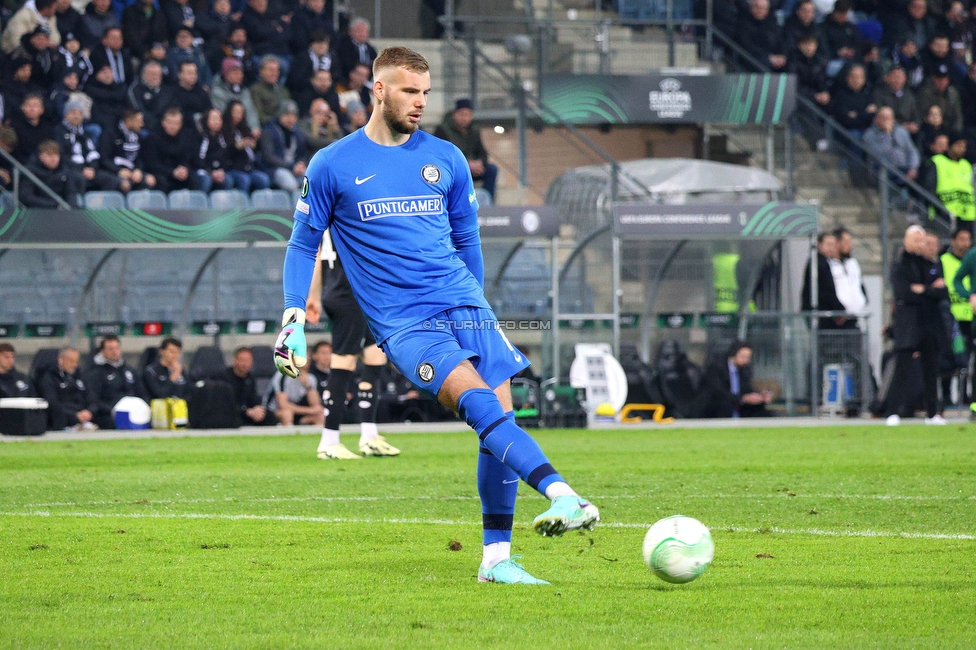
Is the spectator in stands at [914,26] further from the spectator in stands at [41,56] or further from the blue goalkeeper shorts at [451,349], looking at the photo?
the blue goalkeeper shorts at [451,349]

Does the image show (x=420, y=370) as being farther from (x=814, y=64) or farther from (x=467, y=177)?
(x=814, y=64)

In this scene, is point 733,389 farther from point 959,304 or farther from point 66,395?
point 66,395

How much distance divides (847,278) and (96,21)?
10.4m

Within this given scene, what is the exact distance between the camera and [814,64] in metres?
24.2

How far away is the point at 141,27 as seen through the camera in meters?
20.1

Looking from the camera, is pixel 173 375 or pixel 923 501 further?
pixel 173 375

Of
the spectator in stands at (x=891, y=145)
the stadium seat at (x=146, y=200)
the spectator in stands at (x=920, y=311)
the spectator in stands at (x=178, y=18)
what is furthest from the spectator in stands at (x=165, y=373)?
the spectator in stands at (x=891, y=145)

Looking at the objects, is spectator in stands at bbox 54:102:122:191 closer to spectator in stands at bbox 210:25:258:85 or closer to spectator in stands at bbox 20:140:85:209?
spectator in stands at bbox 20:140:85:209

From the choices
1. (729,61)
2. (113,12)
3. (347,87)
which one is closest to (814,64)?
(729,61)

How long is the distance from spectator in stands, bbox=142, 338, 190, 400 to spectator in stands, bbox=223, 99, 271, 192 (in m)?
3.02

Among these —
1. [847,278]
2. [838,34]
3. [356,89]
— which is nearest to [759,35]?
[838,34]

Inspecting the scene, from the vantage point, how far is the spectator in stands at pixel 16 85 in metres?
18.5

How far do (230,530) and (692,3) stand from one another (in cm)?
1891

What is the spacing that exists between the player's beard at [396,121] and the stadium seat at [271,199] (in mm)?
13273
